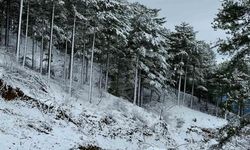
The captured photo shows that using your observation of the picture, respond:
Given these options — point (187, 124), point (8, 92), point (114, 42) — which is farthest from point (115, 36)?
point (8, 92)

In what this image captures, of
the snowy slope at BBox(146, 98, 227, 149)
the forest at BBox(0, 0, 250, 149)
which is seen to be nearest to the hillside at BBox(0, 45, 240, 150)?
the snowy slope at BBox(146, 98, 227, 149)

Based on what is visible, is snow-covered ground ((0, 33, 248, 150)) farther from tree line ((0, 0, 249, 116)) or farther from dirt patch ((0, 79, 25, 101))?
tree line ((0, 0, 249, 116))

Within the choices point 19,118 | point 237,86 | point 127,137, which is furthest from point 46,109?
point 237,86

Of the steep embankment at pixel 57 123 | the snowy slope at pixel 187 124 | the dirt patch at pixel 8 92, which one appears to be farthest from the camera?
→ the snowy slope at pixel 187 124

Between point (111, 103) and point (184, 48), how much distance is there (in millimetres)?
18657

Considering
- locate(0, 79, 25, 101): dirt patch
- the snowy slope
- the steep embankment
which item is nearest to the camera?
the steep embankment

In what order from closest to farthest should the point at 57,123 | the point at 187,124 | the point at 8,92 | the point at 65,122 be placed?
the point at 57,123, the point at 8,92, the point at 65,122, the point at 187,124

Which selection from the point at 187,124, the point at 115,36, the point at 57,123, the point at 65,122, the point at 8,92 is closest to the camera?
the point at 57,123

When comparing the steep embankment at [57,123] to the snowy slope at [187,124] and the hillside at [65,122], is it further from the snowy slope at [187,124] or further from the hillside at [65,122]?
the snowy slope at [187,124]

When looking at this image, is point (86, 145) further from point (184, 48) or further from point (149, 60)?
point (184, 48)

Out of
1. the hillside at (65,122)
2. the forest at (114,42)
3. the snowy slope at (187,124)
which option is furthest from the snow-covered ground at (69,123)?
the forest at (114,42)

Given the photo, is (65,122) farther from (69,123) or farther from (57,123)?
(57,123)

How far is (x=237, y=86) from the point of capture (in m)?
8.21

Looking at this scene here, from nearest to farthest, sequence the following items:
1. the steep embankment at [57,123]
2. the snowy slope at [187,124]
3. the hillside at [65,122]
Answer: the steep embankment at [57,123] → the hillside at [65,122] → the snowy slope at [187,124]
